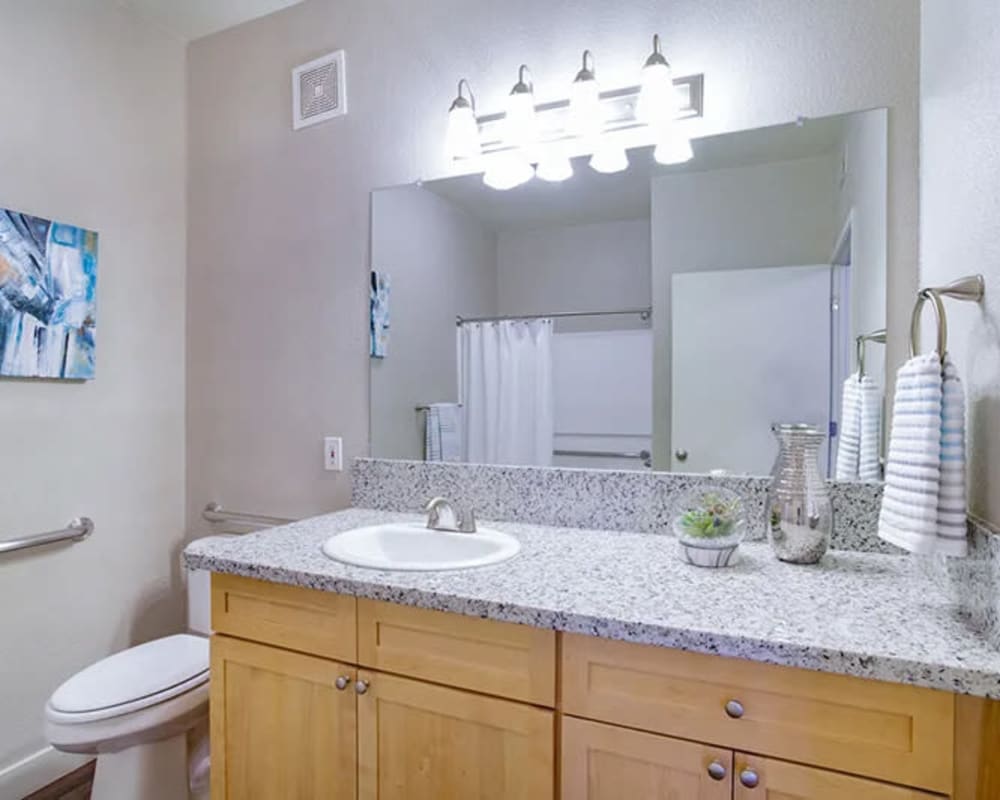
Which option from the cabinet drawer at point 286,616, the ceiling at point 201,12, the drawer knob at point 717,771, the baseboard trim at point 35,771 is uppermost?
the ceiling at point 201,12

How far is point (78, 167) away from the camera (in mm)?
1876

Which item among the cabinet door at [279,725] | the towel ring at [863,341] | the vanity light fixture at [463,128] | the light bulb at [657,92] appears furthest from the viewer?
the vanity light fixture at [463,128]

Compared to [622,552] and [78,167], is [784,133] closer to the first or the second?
[622,552]

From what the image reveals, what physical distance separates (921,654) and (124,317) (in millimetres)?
2332

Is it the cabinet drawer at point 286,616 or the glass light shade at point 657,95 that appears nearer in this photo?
the cabinet drawer at point 286,616

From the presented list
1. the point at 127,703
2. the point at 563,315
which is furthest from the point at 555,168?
the point at 127,703

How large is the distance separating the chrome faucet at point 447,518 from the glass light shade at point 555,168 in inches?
37.2

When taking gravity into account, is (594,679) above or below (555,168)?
below

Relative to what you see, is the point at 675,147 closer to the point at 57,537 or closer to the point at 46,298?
the point at 46,298

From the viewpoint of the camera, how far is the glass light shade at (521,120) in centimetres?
158

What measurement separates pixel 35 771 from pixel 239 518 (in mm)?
908

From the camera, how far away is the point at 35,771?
1.78 meters

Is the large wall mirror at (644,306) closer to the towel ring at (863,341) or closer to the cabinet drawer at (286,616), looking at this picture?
the towel ring at (863,341)

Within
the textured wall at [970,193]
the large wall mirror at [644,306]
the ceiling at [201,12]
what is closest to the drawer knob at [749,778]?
the textured wall at [970,193]
